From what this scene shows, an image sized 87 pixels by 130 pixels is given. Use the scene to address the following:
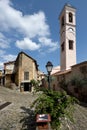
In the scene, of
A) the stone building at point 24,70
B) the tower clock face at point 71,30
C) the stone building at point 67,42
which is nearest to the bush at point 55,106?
the stone building at point 67,42

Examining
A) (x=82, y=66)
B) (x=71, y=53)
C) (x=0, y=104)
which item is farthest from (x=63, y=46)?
(x=0, y=104)

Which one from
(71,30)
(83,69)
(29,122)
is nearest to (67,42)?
(71,30)

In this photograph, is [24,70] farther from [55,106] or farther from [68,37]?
[55,106]

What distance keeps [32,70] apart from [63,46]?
7.99 metres

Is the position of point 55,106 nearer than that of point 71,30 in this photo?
Yes

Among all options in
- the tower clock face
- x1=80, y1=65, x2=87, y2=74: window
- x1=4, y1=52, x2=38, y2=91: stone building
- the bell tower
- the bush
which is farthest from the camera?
the tower clock face

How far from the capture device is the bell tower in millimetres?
37531

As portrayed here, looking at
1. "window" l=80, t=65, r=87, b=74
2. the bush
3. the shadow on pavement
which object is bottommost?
the shadow on pavement

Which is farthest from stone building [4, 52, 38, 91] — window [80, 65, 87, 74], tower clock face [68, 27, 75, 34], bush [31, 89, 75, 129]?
bush [31, 89, 75, 129]

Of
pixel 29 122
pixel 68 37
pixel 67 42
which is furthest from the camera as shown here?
pixel 68 37

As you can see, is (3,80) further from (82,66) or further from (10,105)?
(10,105)

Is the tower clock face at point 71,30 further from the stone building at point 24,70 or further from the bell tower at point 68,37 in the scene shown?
the stone building at point 24,70

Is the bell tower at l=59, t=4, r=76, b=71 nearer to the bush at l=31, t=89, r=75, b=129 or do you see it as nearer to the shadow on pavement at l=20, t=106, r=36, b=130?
the shadow on pavement at l=20, t=106, r=36, b=130

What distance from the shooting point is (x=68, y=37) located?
3828cm
